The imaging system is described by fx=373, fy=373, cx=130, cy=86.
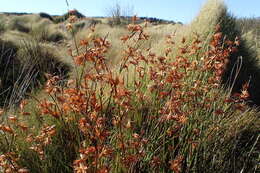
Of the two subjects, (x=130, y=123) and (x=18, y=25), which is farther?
(x=18, y=25)

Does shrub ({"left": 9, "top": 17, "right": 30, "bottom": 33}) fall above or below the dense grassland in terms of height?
below

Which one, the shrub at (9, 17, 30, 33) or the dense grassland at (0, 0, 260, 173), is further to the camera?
the shrub at (9, 17, 30, 33)

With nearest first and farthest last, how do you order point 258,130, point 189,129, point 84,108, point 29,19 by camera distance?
point 84,108 → point 189,129 → point 258,130 → point 29,19

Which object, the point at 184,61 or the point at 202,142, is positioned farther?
the point at 184,61

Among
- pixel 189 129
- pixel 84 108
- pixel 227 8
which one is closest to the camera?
pixel 84 108

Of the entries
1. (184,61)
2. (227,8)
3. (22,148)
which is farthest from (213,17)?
(22,148)

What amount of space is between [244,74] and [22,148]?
5.56 metres

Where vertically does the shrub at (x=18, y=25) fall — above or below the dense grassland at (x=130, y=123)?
below

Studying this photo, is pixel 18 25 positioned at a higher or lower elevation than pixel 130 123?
lower

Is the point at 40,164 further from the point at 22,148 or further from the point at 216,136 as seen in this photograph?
the point at 216,136

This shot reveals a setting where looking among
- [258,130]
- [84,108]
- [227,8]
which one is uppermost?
[227,8]

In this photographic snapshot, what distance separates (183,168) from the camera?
2.97 metres

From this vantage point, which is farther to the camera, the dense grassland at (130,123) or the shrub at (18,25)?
the shrub at (18,25)

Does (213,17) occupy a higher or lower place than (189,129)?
higher
